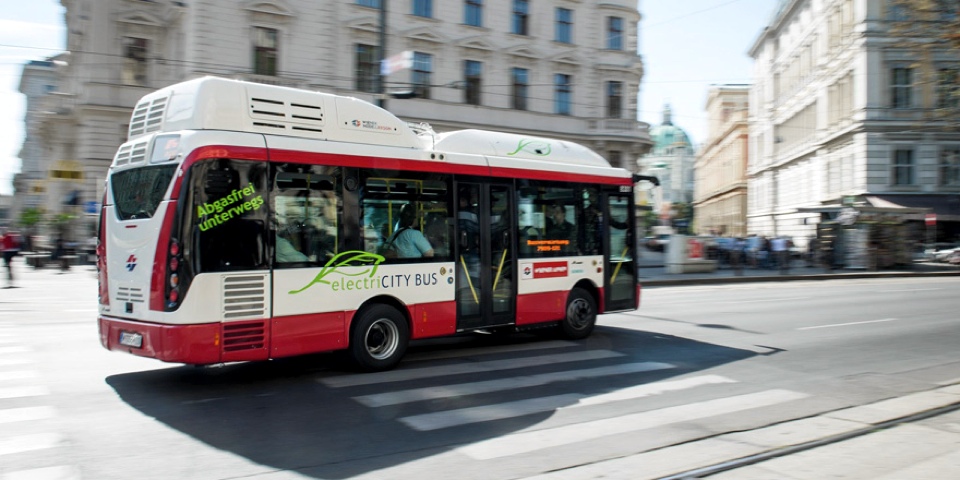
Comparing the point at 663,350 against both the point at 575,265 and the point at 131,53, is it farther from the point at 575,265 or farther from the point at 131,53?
the point at 131,53

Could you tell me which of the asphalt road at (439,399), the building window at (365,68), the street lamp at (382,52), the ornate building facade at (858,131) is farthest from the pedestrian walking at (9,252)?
the ornate building facade at (858,131)

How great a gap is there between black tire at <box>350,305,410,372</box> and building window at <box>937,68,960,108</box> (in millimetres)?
8631

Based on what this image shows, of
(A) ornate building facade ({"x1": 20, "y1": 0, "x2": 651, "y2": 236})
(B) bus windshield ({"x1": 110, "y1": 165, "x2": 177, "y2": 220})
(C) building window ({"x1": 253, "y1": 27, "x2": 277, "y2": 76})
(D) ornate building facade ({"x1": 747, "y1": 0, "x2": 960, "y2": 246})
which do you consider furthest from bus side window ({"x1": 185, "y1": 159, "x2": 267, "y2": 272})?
(D) ornate building facade ({"x1": 747, "y1": 0, "x2": 960, "y2": 246})

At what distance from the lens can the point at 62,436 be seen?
5.92 meters

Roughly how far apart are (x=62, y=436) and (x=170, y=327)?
4.65 ft

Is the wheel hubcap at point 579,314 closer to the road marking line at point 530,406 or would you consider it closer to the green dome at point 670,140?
the road marking line at point 530,406

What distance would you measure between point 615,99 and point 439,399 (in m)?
35.4

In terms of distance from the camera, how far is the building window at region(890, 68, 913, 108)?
45.3m

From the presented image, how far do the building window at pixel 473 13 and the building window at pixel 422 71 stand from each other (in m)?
2.99

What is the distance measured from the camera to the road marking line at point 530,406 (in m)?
6.63

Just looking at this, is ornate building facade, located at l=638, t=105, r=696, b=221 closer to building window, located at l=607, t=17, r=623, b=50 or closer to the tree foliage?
building window, located at l=607, t=17, r=623, b=50

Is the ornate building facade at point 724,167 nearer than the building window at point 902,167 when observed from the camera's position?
No

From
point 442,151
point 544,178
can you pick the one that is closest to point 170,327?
point 442,151

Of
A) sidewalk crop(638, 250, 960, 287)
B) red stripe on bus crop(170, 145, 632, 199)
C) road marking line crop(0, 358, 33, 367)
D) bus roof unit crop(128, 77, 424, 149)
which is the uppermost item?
bus roof unit crop(128, 77, 424, 149)
